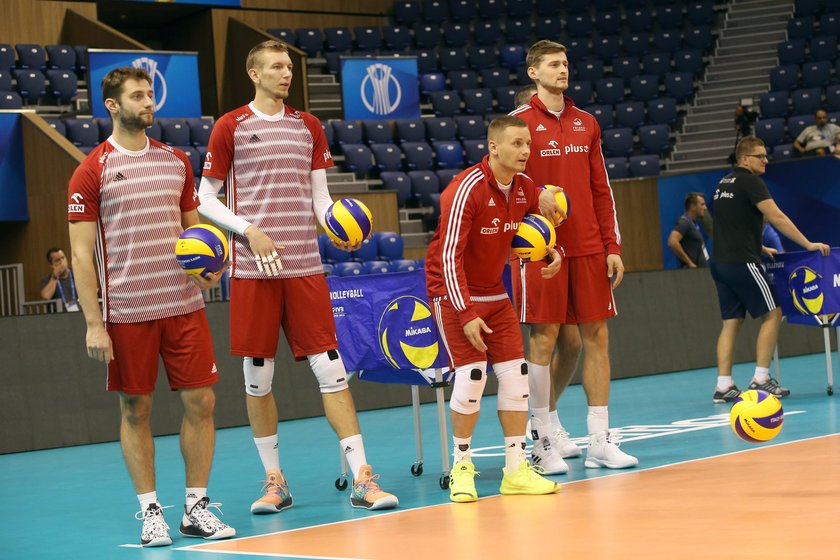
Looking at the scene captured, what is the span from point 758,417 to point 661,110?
17.3 m

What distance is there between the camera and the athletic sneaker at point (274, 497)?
20.6ft

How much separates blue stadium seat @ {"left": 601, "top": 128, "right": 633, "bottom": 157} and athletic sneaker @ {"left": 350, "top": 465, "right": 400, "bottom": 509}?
16079 millimetres

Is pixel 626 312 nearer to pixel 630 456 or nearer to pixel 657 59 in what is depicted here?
pixel 630 456

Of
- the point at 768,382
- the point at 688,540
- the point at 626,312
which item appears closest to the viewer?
the point at 688,540

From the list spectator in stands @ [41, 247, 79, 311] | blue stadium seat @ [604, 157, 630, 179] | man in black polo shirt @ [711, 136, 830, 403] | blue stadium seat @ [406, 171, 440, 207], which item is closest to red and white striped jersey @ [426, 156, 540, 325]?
man in black polo shirt @ [711, 136, 830, 403]

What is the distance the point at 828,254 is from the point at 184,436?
20.5 ft

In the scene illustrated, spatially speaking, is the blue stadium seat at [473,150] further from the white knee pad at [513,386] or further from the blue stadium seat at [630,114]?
the white knee pad at [513,386]

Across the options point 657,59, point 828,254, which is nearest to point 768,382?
point 828,254

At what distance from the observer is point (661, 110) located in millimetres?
22922

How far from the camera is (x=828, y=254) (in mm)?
10078

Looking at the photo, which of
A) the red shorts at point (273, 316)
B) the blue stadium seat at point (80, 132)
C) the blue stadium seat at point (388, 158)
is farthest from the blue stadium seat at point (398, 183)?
the red shorts at point (273, 316)

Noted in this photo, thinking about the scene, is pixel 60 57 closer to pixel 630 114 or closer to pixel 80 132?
pixel 80 132

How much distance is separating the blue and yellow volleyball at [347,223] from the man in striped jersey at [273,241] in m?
0.09

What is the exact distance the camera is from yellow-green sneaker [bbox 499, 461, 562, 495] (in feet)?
19.9
